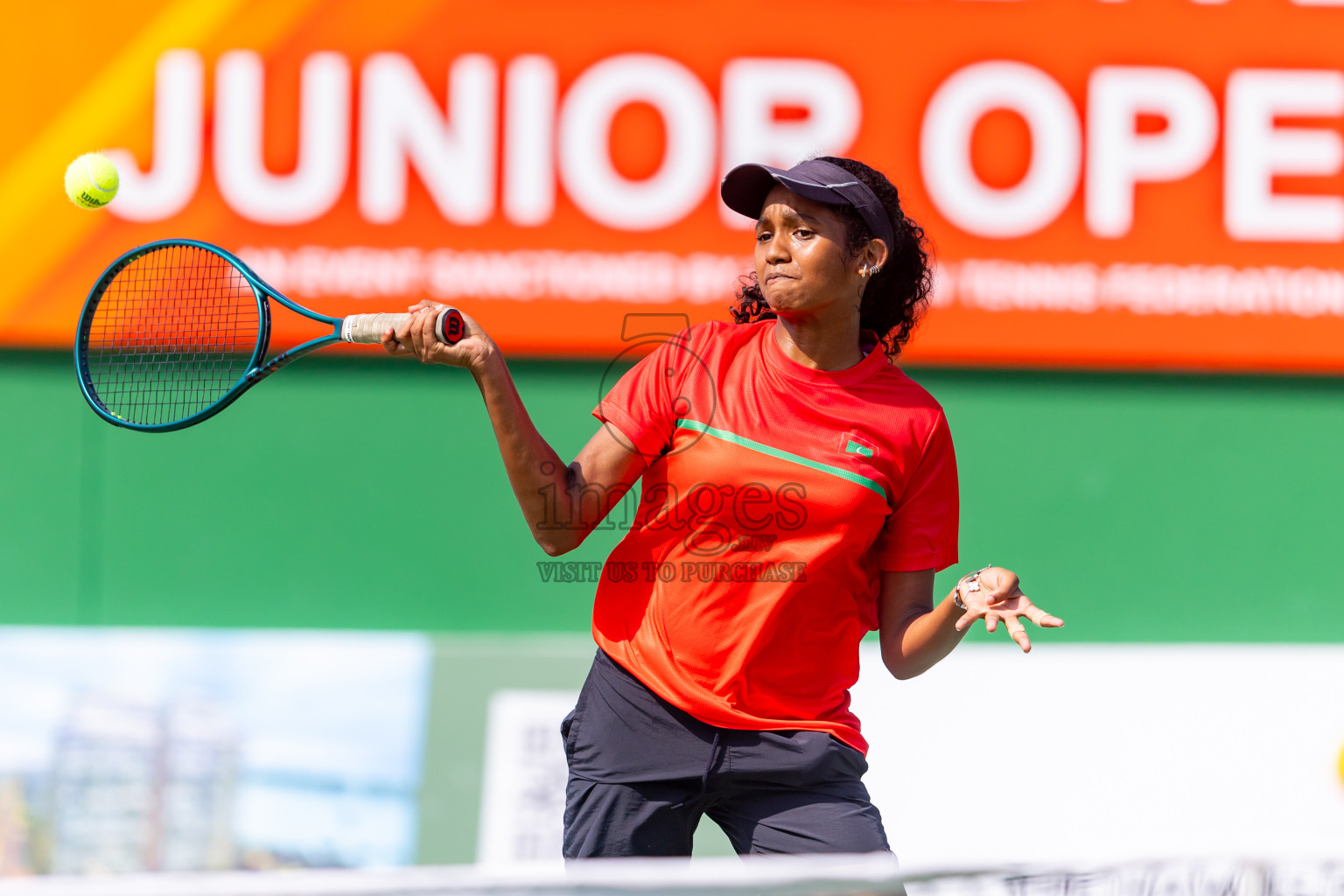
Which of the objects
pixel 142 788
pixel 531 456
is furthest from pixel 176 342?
pixel 531 456

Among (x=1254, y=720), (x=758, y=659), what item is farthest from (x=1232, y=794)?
(x=758, y=659)

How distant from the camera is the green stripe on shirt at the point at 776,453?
2338 mm

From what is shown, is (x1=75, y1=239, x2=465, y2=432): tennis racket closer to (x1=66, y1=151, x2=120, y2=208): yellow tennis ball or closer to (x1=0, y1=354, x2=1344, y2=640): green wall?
(x1=66, y1=151, x2=120, y2=208): yellow tennis ball

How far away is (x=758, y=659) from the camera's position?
2.34 m

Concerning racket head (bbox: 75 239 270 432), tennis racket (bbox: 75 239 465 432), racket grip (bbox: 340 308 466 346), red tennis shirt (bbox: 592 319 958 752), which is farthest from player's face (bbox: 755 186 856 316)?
racket head (bbox: 75 239 270 432)

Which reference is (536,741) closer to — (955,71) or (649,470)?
(649,470)

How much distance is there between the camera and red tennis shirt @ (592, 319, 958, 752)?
7.60ft

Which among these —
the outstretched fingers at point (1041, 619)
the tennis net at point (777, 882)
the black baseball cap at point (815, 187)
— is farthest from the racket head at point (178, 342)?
the outstretched fingers at point (1041, 619)

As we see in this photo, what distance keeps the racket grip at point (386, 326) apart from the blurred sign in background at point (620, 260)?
2016mm

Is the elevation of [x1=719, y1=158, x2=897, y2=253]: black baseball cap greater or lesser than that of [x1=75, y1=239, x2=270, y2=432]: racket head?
greater

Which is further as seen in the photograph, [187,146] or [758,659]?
[187,146]

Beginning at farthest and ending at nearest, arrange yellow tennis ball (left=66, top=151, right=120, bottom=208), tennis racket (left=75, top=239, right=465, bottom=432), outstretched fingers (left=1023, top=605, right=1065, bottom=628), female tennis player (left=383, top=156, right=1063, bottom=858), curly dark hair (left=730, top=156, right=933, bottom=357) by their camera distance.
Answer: tennis racket (left=75, top=239, right=465, bottom=432), yellow tennis ball (left=66, top=151, right=120, bottom=208), curly dark hair (left=730, top=156, right=933, bottom=357), female tennis player (left=383, top=156, right=1063, bottom=858), outstretched fingers (left=1023, top=605, right=1065, bottom=628)

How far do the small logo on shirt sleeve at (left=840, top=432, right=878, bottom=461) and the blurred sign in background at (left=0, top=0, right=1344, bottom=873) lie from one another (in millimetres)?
2077

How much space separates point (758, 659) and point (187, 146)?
3090 millimetres
